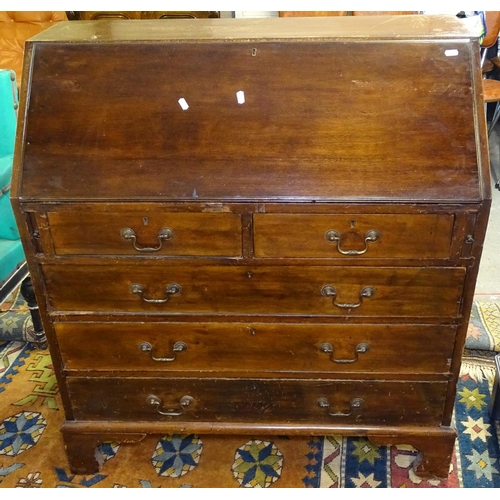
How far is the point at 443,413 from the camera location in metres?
1.50

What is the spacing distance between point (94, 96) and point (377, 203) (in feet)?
2.28

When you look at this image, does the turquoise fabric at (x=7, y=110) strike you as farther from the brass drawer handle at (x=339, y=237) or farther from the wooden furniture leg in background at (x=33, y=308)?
the brass drawer handle at (x=339, y=237)

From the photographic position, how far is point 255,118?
1.25 meters

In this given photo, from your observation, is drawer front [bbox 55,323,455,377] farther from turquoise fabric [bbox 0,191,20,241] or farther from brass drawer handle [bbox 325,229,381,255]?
turquoise fabric [bbox 0,191,20,241]

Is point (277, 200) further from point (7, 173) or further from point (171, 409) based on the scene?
point (7, 173)

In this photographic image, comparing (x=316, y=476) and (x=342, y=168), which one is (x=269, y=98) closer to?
(x=342, y=168)

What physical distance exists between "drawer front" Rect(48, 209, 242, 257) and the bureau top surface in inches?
2.1

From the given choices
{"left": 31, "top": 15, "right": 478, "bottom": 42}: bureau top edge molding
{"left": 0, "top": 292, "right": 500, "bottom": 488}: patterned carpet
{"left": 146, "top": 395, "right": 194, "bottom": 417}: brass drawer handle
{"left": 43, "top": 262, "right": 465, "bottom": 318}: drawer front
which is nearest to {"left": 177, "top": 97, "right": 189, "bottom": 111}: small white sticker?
{"left": 31, "top": 15, "right": 478, "bottom": 42}: bureau top edge molding

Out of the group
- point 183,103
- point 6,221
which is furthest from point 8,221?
point 183,103

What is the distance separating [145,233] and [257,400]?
59cm

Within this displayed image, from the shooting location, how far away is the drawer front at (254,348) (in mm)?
1398

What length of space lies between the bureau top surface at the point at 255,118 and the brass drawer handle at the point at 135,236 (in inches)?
3.5

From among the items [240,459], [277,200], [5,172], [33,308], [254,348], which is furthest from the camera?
[33,308]
